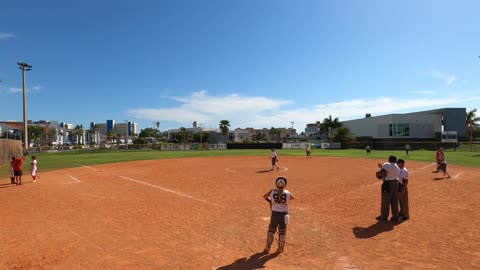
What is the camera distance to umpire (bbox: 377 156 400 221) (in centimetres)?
1009

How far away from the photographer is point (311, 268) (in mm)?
6488

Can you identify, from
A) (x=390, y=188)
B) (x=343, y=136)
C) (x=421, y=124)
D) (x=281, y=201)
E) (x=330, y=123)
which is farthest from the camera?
(x=330, y=123)

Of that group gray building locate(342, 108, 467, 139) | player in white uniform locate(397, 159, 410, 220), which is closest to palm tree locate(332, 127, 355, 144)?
gray building locate(342, 108, 467, 139)

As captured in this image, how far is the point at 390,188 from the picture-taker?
10125 mm

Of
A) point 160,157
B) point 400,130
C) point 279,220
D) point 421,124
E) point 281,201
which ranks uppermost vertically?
point 421,124

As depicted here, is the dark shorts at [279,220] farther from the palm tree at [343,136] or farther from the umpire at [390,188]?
the palm tree at [343,136]

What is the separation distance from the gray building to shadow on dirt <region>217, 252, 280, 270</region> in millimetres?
80806

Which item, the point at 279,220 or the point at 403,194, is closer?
the point at 279,220

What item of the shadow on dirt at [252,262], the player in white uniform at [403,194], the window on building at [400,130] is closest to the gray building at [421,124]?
the window on building at [400,130]

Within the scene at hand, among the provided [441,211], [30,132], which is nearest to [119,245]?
[441,211]

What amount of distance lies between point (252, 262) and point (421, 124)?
83840mm

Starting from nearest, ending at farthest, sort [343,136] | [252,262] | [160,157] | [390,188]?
1. [252,262]
2. [390,188]
3. [160,157]
4. [343,136]

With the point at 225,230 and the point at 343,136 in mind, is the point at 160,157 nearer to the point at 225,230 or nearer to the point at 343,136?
the point at 225,230

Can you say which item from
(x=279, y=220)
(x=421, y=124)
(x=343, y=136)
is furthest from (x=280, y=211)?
(x=421, y=124)
